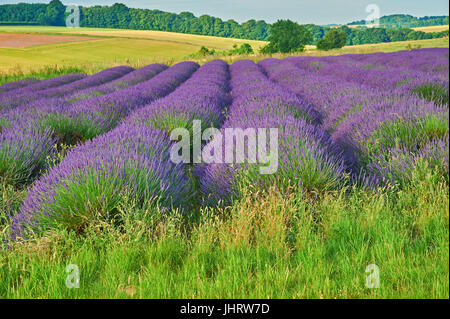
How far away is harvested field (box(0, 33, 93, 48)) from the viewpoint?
30516mm

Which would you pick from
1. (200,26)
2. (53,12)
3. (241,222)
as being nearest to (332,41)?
(200,26)

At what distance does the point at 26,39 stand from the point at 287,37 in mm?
31732

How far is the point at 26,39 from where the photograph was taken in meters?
34.5

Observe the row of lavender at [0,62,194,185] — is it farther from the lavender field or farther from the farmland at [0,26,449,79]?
the farmland at [0,26,449,79]

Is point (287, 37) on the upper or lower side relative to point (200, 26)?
lower

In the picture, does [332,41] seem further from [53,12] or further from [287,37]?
[53,12]

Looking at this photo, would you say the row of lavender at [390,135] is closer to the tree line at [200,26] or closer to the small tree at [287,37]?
the small tree at [287,37]

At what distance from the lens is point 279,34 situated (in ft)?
160

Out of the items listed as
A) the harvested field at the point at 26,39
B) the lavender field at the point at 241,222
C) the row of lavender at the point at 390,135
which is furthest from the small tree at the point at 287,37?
the lavender field at the point at 241,222

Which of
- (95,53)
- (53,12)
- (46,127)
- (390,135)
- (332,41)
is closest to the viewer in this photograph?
(390,135)

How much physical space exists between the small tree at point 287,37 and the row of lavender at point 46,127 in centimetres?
4242

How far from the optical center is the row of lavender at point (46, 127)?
3662 millimetres

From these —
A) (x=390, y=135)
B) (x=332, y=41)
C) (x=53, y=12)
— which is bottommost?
(x=390, y=135)

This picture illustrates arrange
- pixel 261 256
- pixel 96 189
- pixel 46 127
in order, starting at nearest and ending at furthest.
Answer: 1. pixel 261 256
2. pixel 96 189
3. pixel 46 127
